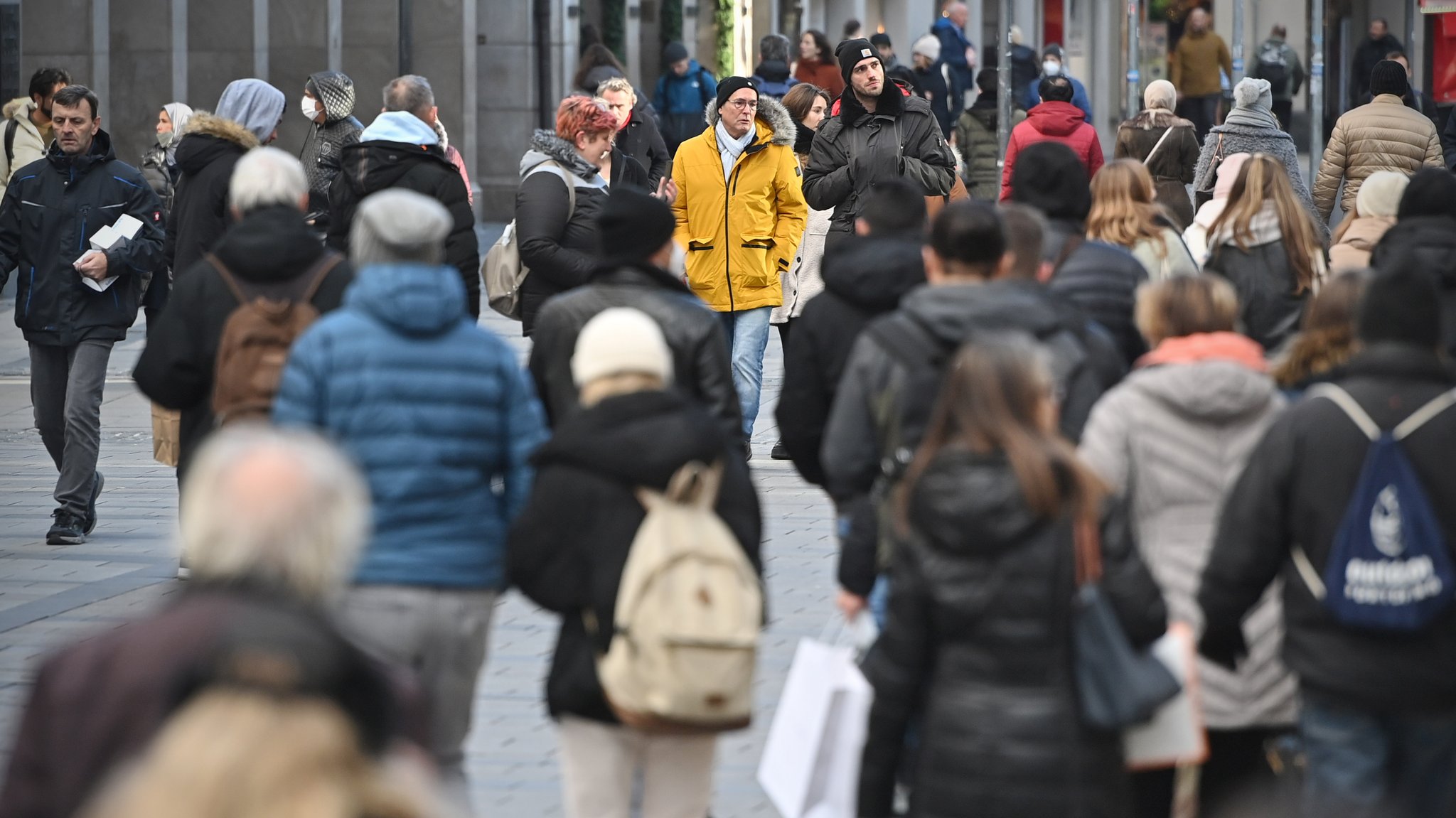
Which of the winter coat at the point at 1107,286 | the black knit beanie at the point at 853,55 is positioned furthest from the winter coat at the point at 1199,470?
the black knit beanie at the point at 853,55

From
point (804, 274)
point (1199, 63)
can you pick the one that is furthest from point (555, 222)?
point (1199, 63)

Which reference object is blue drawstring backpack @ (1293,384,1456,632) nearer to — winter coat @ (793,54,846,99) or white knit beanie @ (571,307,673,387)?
white knit beanie @ (571,307,673,387)

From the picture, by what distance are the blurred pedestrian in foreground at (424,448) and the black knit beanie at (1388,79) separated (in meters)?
9.98

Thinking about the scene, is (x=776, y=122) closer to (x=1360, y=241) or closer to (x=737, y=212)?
(x=737, y=212)

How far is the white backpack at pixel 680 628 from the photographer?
4859 millimetres

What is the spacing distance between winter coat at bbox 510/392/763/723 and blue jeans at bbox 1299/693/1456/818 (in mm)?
1437

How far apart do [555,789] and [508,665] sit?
1.50 metres

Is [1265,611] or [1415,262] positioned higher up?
[1415,262]

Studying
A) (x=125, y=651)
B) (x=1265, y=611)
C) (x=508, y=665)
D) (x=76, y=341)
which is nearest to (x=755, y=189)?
(x=76, y=341)

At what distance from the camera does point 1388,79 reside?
14.0 meters

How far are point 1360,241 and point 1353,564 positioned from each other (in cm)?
453

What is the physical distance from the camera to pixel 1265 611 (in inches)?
211

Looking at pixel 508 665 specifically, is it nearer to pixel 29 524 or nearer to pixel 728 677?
pixel 728 677

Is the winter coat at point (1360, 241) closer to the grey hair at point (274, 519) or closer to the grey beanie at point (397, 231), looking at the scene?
the grey beanie at point (397, 231)
